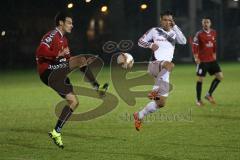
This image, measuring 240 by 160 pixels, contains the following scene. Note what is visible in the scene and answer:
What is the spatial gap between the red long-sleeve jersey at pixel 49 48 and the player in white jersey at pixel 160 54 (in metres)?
2.08

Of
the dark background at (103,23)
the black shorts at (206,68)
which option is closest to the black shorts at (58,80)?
the black shorts at (206,68)

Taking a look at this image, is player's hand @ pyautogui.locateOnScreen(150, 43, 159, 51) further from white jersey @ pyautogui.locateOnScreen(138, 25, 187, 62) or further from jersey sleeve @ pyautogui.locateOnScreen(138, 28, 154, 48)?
white jersey @ pyautogui.locateOnScreen(138, 25, 187, 62)

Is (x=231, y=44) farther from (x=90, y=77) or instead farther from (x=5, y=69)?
(x=90, y=77)

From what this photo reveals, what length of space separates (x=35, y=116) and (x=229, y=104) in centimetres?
565

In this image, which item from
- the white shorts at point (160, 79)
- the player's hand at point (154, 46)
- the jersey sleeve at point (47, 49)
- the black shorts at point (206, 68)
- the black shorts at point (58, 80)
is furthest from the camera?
the black shorts at point (206, 68)

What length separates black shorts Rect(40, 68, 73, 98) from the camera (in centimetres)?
1034

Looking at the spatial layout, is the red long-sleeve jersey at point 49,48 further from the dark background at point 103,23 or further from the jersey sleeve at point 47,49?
the dark background at point 103,23

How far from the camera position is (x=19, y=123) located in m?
13.0

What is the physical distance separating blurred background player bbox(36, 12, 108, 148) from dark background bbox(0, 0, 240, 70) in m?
26.0

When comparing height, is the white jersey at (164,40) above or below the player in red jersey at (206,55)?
above

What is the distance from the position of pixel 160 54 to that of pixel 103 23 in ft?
90.3

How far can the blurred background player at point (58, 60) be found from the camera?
33.2 feet

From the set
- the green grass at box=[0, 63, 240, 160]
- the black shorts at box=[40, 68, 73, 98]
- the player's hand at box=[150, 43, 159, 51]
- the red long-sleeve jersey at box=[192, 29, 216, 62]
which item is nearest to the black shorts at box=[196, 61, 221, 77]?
the red long-sleeve jersey at box=[192, 29, 216, 62]

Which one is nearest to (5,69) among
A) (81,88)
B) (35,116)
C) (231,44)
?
(81,88)
